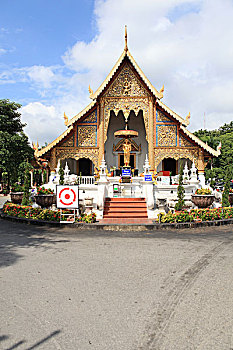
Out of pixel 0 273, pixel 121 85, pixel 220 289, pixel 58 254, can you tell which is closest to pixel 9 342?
pixel 0 273

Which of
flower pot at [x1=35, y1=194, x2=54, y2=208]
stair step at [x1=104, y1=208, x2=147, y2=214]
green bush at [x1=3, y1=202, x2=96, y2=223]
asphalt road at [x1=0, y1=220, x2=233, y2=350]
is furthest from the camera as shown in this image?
flower pot at [x1=35, y1=194, x2=54, y2=208]

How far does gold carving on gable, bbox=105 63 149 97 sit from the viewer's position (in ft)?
70.1

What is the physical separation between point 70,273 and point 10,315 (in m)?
2.02

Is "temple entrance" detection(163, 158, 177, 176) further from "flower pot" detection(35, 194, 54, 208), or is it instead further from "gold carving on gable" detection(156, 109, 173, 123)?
"flower pot" detection(35, 194, 54, 208)

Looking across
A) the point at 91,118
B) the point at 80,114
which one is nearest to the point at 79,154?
the point at 91,118

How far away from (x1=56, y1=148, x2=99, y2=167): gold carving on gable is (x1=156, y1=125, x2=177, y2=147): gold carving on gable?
464 cm

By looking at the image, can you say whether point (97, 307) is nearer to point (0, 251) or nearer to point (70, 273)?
point (70, 273)


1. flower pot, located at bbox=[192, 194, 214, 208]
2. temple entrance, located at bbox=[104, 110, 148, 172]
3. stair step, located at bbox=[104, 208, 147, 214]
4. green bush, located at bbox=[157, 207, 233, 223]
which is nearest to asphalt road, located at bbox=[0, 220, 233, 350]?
green bush, located at bbox=[157, 207, 233, 223]

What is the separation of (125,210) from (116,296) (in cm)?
957

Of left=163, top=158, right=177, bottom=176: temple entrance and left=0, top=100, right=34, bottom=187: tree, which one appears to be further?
left=0, top=100, right=34, bottom=187: tree

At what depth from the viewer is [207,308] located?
4.57m

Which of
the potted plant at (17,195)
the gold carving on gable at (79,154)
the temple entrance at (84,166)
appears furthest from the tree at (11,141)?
the potted plant at (17,195)

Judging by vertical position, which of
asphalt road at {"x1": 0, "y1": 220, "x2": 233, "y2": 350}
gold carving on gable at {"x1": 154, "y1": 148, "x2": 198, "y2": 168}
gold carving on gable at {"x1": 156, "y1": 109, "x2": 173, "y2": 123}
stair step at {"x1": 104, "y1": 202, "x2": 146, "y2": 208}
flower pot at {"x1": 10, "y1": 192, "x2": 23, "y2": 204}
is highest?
gold carving on gable at {"x1": 156, "y1": 109, "x2": 173, "y2": 123}

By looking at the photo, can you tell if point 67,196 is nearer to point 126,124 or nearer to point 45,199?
point 45,199
